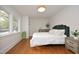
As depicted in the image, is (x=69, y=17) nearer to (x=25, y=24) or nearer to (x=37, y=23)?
(x=37, y=23)

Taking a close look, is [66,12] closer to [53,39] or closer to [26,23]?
[53,39]

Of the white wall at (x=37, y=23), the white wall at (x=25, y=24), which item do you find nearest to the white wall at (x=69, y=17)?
the white wall at (x=37, y=23)

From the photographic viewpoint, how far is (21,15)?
18.2ft

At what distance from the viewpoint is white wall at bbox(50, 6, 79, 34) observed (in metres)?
3.48

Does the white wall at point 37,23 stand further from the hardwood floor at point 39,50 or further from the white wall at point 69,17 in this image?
the hardwood floor at point 39,50

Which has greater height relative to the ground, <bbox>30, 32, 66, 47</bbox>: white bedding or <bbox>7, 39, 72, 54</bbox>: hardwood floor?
<bbox>30, 32, 66, 47</bbox>: white bedding

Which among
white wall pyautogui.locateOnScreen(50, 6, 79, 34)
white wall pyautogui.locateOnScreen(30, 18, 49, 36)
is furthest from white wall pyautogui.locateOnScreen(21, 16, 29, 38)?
white wall pyautogui.locateOnScreen(50, 6, 79, 34)

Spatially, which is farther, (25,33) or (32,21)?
(25,33)

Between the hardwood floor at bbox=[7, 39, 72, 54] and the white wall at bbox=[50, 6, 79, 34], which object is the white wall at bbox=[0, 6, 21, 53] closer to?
the hardwood floor at bbox=[7, 39, 72, 54]

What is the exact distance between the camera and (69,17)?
398 centimetres

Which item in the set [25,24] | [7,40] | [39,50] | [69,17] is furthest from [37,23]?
[7,40]

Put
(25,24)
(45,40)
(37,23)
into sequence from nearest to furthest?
(45,40)
(37,23)
(25,24)

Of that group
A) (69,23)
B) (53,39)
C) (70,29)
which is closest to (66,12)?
(69,23)
